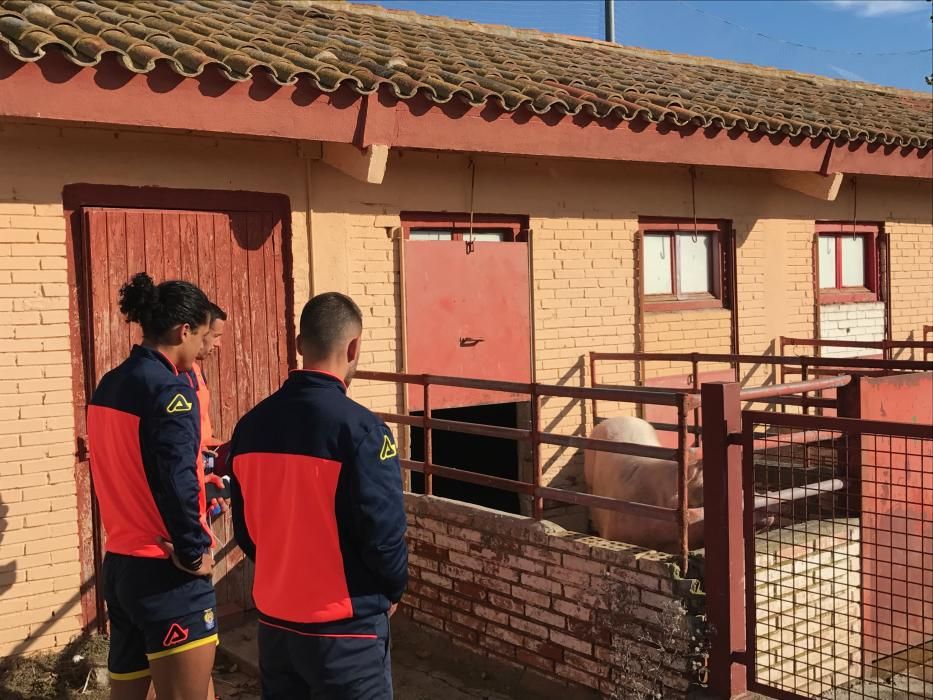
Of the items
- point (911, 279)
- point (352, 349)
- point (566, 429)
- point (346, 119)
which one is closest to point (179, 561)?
point (352, 349)

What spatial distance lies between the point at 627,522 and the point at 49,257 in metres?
3.99

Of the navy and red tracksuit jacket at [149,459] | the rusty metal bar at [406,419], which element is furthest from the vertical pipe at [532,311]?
the navy and red tracksuit jacket at [149,459]

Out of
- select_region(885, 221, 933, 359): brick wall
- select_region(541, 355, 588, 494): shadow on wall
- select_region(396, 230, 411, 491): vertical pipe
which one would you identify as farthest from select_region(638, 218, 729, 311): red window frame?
select_region(885, 221, 933, 359): brick wall

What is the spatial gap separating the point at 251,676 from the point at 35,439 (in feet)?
6.36

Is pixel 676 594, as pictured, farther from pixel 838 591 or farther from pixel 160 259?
pixel 160 259

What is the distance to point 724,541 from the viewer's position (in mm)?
4953

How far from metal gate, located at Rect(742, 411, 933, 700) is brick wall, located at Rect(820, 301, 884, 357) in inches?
150

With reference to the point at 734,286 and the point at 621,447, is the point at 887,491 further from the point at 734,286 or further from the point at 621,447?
the point at 734,286

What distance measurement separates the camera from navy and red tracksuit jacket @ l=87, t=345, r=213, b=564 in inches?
156

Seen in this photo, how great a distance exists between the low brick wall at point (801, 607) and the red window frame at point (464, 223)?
11.2 ft

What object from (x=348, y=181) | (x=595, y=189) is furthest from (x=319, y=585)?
(x=595, y=189)

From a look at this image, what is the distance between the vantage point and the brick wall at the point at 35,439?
6031 mm

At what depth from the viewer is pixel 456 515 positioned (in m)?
6.56

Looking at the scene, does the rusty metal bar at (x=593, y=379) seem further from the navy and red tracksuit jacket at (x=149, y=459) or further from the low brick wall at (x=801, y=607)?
the navy and red tracksuit jacket at (x=149, y=459)
